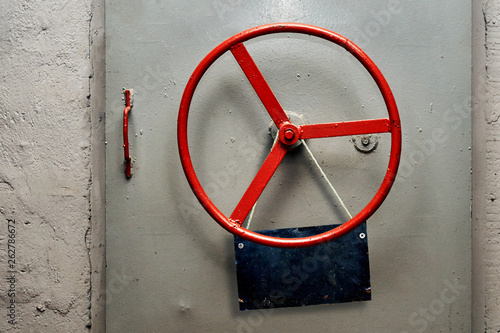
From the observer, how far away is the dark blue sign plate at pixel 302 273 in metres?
1.09

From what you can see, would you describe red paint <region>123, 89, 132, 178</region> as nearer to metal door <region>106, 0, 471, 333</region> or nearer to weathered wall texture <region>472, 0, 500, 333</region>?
metal door <region>106, 0, 471, 333</region>

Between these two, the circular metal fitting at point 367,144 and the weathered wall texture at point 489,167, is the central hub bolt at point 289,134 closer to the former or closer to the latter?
the circular metal fitting at point 367,144

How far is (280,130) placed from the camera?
913 mm

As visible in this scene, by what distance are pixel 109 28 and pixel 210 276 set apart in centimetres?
78

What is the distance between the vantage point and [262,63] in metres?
1.10

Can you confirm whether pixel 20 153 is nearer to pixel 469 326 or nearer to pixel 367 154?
pixel 367 154

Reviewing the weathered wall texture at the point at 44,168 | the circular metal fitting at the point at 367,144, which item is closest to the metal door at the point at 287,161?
the circular metal fitting at the point at 367,144

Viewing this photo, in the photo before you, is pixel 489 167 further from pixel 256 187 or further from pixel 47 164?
pixel 47 164

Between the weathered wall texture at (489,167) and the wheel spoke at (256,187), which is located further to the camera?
the weathered wall texture at (489,167)

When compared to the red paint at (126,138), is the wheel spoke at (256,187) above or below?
→ below

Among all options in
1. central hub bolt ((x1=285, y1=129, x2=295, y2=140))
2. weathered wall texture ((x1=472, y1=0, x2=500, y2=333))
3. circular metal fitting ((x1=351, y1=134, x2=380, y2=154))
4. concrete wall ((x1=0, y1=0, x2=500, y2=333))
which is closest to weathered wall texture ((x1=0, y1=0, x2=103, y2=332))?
concrete wall ((x1=0, y1=0, x2=500, y2=333))

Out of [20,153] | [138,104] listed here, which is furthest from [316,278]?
[20,153]

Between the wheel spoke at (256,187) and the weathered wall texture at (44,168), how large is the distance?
16.6 inches

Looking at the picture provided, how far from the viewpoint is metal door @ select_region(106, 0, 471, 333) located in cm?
110
